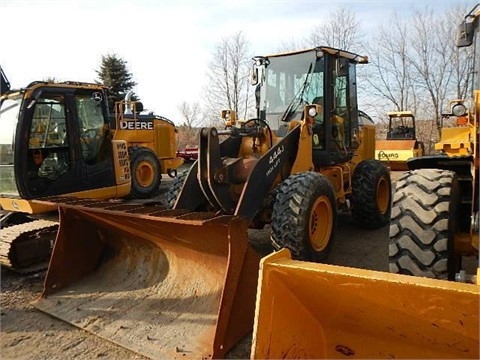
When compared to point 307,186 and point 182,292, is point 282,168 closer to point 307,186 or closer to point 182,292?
point 307,186

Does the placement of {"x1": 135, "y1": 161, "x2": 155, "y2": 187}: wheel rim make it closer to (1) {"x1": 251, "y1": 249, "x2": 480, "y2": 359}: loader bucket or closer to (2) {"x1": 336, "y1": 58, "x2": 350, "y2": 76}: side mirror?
(2) {"x1": 336, "y1": 58, "x2": 350, "y2": 76}: side mirror

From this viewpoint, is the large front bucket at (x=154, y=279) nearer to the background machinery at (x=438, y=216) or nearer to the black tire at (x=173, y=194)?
the black tire at (x=173, y=194)

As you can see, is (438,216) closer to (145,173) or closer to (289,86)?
(289,86)

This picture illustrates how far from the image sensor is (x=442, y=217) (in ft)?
9.37

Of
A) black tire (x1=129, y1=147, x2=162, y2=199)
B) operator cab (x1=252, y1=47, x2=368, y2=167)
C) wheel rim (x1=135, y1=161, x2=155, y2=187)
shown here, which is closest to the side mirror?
operator cab (x1=252, y1=47, x2=368, y2=167)

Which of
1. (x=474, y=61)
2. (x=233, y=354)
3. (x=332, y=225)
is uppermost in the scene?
(x=474, y=61)

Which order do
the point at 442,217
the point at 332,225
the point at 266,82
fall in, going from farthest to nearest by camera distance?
the point at 266,82 < the point at 332,225 < the point at 442,217

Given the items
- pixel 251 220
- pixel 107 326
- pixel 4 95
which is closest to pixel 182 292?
pixel 107 326

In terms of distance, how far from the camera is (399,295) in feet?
6.40

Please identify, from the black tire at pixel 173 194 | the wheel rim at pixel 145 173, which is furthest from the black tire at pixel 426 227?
the wheel rim at pixel 145 173

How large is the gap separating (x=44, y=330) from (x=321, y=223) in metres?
3.02

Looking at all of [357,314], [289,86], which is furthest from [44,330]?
[289,86]

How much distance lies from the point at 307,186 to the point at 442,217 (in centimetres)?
183

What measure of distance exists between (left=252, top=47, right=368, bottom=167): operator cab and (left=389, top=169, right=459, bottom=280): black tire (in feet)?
9.89
